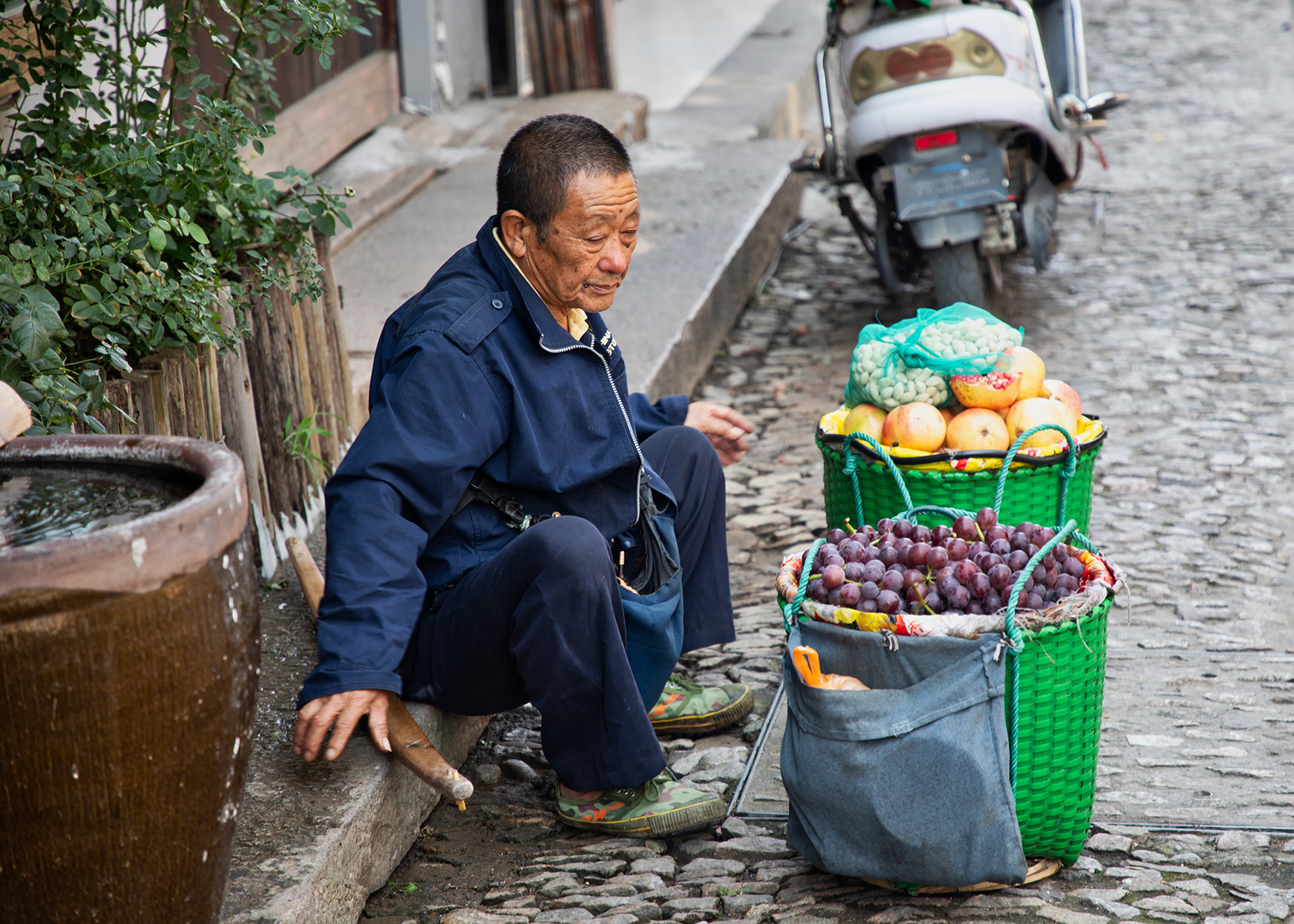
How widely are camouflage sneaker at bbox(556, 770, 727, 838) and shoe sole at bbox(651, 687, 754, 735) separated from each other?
1.12 feet

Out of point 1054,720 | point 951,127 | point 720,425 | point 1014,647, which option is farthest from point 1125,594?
point 951,127

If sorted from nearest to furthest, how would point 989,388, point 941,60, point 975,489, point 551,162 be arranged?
point 551,162, point 975,489, point 989,388, point 941,60

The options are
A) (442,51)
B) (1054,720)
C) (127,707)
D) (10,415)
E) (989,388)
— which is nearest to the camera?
(127,707)

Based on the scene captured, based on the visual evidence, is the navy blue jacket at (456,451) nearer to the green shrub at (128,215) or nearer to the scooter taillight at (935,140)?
the green shrub at (128,215)

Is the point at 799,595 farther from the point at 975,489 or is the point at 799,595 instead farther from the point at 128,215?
the point at 128,215

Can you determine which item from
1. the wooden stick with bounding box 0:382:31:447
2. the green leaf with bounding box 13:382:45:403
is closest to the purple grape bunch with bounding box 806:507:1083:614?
the wooden stick with bounding box 0:382:31:447

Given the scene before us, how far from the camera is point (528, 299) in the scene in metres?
2.47

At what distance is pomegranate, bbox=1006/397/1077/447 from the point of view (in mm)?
2869

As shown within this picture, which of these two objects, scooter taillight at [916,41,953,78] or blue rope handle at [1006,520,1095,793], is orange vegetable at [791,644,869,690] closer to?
blue rope handle at [1006,520,1095,793]

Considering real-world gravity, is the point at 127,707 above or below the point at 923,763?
above

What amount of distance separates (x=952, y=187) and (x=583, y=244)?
2.82m

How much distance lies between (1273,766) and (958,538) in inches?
35.3

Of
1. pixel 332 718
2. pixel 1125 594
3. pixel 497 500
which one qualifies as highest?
pixel 497 500

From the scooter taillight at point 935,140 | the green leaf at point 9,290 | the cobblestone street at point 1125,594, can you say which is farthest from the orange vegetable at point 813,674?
the scooter taillight at point 935,140
